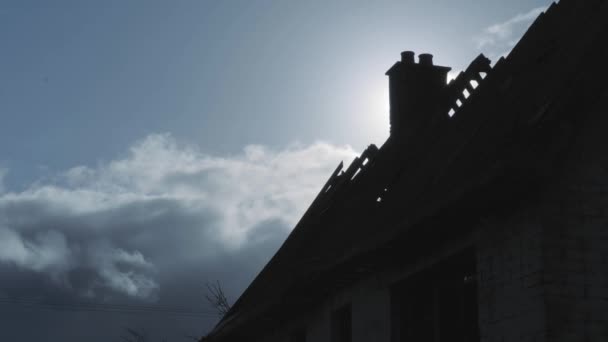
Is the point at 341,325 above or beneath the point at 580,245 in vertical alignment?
beneath

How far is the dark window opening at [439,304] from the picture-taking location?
397 inches

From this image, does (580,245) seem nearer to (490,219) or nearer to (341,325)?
(490,219)

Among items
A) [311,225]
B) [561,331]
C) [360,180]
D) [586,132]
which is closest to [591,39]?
[586,132]

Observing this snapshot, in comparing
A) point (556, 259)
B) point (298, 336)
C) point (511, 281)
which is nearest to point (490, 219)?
point (511, 281)

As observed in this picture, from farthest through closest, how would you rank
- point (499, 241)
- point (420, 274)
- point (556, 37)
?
point (556, 37) → point (420, 274) → point (499, 241)

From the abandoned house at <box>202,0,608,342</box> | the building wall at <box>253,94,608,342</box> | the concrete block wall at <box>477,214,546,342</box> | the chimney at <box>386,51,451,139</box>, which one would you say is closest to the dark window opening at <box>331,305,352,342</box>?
the abandoned house at <box>202,0,608,342</box>

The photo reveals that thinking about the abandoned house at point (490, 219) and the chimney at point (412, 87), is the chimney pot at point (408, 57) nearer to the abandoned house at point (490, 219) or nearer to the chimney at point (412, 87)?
the chimney at point (412, 87)

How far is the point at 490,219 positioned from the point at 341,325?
5.21m

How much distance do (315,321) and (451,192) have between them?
6190 mm

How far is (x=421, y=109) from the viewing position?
16.8 m

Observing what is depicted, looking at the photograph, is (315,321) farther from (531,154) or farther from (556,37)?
(531,154)

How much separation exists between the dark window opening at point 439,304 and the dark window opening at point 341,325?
7.42 feet

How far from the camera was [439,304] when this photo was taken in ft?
35.1

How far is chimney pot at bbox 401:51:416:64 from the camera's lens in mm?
17283
